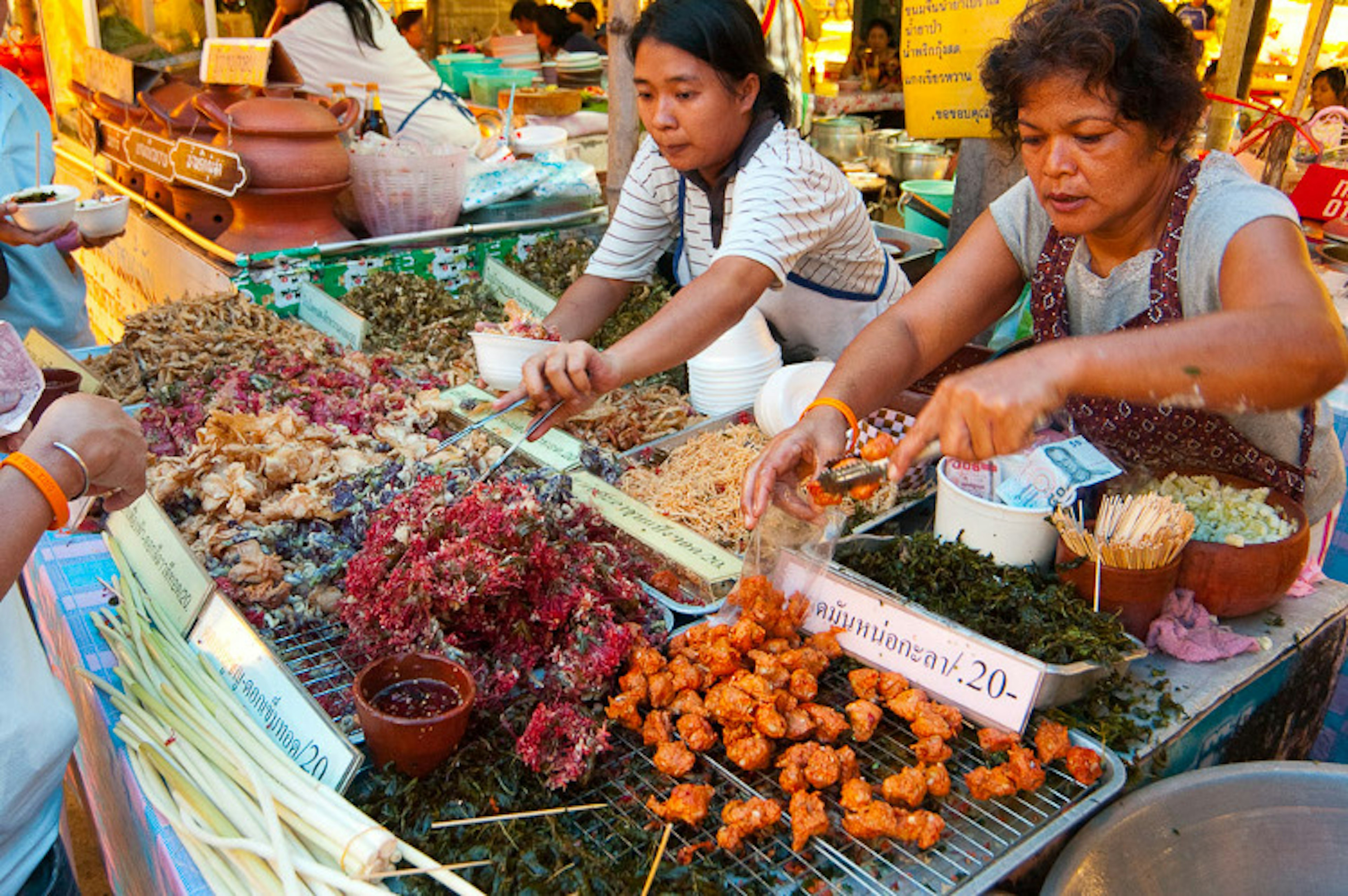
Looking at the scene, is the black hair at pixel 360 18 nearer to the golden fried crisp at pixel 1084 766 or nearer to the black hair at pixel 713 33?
the black hair at pixel 713 33

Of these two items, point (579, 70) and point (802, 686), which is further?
point (579, 70)

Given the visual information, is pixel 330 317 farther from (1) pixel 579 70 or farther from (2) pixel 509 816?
(1) pixel 579 70

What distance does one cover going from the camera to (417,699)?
168 cm

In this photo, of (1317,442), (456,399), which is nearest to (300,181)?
(456,399)

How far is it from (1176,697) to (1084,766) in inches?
14.3

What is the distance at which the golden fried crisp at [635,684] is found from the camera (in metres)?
1.79

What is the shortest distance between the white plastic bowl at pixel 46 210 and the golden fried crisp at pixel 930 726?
3175 mm

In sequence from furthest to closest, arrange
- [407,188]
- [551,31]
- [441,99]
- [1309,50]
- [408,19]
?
[408,19] → [551,31] → [441,99] → [1309,50] → [407,188]

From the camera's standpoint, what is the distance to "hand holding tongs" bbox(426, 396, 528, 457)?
267cm

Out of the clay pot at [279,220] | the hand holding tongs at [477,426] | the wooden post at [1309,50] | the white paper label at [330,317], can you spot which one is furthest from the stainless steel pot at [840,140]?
the hand holding tongs at [477,426]

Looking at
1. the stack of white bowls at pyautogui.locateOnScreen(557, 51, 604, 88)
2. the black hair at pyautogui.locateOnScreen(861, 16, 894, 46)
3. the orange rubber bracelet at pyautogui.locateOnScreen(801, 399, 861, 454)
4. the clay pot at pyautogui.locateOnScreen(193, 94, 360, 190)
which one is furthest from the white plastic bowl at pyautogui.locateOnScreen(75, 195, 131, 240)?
the black hair at pyautogui.locateOnScreen(861, 16, 894, 46)

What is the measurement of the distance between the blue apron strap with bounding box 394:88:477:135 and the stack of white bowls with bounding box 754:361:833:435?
331 centimetres

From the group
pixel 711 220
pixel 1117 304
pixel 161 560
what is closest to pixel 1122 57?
pixel 1117 304

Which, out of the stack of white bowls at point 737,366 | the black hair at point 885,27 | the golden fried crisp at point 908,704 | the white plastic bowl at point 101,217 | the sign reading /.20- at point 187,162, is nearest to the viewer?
the golden fried crisp at point 908,704
